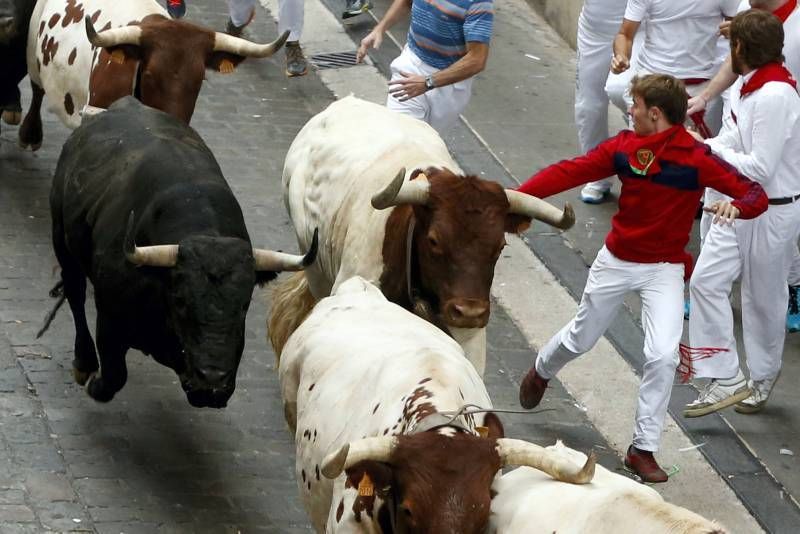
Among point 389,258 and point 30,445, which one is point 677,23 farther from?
point 30,445

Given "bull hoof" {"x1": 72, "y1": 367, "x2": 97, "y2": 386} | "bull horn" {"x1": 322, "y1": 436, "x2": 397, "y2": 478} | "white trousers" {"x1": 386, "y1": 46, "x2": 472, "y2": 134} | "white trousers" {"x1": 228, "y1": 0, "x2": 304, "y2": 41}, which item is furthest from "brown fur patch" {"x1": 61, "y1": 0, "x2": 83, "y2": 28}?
"bull horn" {"x1": 322, "y1": 436, "x2": 397, "y2": 478}

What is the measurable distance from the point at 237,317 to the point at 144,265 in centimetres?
51

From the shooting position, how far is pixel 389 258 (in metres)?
8.12

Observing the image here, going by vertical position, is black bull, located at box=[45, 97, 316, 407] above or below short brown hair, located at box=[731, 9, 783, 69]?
below

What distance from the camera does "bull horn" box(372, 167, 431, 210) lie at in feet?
25.1

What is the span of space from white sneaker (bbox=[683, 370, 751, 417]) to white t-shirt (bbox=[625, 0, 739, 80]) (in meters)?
2.56

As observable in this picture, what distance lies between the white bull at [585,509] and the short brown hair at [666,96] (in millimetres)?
2741

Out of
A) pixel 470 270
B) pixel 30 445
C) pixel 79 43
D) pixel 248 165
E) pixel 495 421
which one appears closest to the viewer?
pixel 495 421

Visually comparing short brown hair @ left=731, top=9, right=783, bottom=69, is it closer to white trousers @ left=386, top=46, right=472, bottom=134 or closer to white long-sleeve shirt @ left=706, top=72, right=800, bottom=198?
white long-sleeve shirt @ left=706, top=72, right=800, bottom=198

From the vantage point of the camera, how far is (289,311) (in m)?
9.30

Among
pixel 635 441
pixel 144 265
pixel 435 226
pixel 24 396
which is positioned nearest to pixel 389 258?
pixel 435 226

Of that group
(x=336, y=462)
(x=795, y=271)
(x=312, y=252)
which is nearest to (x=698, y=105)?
(x=795, y=271)

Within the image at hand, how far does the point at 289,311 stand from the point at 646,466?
213cm

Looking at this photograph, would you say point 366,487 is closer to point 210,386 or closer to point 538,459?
point 538,459
